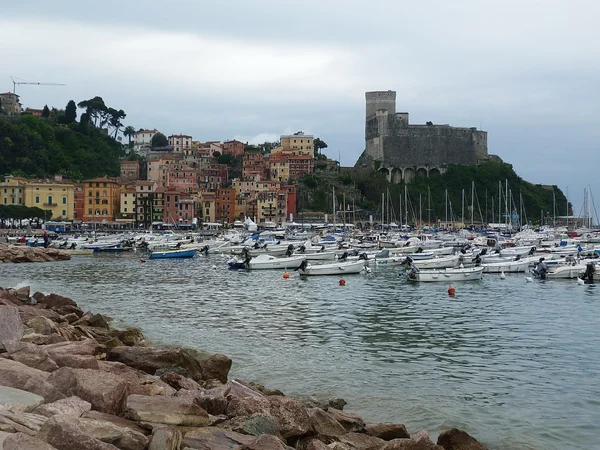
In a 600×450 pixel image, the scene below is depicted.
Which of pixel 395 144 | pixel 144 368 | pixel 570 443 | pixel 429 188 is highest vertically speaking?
pixel 395 144

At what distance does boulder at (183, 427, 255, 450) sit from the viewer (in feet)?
23.9

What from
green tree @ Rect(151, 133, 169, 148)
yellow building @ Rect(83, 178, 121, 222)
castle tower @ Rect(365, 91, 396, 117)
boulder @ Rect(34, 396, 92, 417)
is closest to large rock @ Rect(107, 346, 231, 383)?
boulder @ Rect(34, 396, 92, 417)

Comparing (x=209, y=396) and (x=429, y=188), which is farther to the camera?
(x=429, y=188)

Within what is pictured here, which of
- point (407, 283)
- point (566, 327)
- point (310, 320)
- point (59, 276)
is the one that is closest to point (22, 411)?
point (310, 320)

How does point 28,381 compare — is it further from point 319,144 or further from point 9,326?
point 319,144

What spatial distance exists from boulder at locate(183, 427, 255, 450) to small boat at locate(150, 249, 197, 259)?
152ft

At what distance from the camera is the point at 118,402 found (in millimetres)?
8055

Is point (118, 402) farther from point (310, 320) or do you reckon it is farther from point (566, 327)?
point (566, 327)

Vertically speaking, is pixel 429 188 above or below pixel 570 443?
above

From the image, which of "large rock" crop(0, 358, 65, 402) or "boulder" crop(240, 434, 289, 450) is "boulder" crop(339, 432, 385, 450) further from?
"large rock" crop(0, 358, 65, 402)

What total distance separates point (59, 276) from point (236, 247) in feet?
76.3

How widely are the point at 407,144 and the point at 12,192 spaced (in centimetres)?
6237

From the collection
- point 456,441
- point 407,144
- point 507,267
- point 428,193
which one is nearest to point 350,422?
point 456,441

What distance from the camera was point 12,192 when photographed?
91125mm
